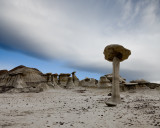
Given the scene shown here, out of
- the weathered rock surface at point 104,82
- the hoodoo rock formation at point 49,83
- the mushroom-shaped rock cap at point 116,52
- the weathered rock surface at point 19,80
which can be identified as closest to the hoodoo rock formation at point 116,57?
the mushroom-shaped rock cap at point 116,52

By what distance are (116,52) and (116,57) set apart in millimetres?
363

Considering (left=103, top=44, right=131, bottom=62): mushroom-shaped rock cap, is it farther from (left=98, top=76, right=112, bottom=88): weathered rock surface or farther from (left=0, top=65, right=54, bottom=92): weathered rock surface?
(left=0, top=65, right=54, bottom=92): weathered rock surface

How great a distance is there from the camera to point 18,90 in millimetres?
27406

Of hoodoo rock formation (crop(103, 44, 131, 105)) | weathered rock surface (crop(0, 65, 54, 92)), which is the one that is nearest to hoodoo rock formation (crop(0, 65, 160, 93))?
weathered rock surface (crop(0, 65, 54, 92))

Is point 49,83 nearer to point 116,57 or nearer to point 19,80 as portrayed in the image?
point 19,80

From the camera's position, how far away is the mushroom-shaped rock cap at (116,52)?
993 centimetres

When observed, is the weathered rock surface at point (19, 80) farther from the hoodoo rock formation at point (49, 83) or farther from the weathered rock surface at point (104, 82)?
the weathered rock surface at point (104, 82)

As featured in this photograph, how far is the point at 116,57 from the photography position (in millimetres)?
10336

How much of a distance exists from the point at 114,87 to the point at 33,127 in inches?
Result: 259

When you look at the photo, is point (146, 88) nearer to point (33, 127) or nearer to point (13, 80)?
point (33, 127)

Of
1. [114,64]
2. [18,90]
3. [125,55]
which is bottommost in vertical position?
[18,90]

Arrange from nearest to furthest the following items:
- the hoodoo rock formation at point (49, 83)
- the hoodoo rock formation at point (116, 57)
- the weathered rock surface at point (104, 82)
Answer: the hoodoo rock formation at point (116, 57)
the hoodoo rock formation at point (49, 83)
the weathered rock surface at point (104, 82)

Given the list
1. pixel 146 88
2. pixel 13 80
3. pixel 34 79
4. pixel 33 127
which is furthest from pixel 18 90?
pixel 33 127

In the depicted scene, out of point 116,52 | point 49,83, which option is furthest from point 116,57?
point 49,83
